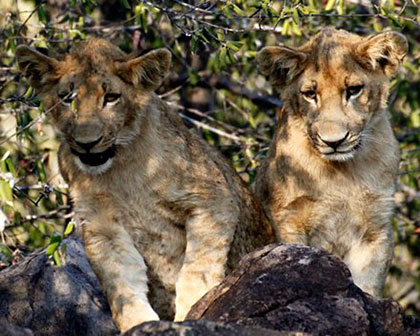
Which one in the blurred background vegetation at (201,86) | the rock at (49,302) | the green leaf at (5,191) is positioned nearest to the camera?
the green leaf at (5,191)

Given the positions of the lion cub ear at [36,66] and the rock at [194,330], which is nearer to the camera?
the rock at [194,330]

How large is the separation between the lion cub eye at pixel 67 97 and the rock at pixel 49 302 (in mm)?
802

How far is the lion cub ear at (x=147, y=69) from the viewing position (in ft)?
20.2

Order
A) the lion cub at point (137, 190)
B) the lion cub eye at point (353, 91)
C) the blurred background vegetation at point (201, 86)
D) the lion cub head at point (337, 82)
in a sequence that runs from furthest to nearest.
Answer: the blurred background vegetation at point (201, 86)
the lion cub eye at point (353, 91)
the lion cub head at point (337, 82)
the lion cub at point (137, 190)

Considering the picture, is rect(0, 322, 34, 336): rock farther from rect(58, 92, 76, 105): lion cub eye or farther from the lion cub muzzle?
the lion cub muzzle

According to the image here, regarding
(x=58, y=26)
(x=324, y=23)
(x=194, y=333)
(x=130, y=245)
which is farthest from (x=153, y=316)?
(x=324, y=23)

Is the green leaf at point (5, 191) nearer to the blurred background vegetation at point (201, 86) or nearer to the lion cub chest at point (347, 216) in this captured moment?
the lion cub chest at point (347, 216)

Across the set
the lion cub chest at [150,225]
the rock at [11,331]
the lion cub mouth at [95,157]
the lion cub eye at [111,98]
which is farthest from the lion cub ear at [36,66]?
the rock at [11,331]

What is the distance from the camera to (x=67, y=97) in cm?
597

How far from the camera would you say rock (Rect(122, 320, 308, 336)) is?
459cm

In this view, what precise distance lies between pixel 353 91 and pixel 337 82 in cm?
12

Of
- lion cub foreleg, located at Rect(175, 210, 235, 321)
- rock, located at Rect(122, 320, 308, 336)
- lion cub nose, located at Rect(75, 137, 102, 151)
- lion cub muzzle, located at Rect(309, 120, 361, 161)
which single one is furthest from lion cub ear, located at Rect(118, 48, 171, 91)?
rock, located at Rect(122, 320, 308, 336)

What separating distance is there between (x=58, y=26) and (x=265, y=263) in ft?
13.8

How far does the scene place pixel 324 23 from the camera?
9859 millimetres
